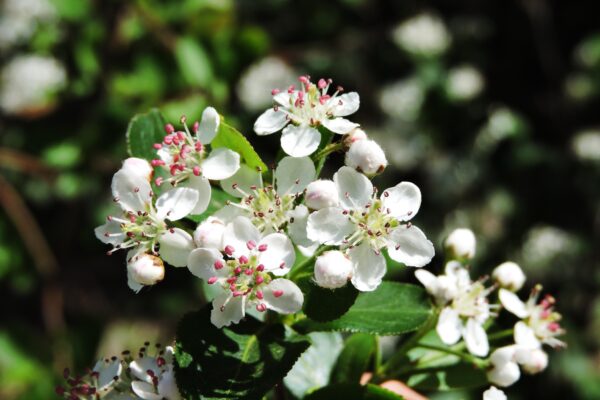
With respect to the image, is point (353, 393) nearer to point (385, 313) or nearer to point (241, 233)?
point (385, 313)

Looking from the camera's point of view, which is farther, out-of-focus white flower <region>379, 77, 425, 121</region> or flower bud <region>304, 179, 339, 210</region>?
out-of-focus white flower <region>379, 77, 425, 121</region>

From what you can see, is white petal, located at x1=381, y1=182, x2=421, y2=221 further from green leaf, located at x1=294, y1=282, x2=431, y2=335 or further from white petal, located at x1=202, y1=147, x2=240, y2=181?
white petal, located at x1=202, y1=147, x2=240, y2=181

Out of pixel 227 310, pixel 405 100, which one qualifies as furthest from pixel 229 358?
pixel 405 100

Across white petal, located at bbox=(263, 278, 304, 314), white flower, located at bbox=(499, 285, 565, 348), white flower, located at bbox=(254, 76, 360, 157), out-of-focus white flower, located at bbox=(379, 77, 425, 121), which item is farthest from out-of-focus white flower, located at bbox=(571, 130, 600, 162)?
white petal, located at bbox=(263, 278, 304, 314)

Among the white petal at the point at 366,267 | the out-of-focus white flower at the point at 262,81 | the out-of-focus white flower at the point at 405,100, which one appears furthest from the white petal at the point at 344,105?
the out-of-focus white flower at the point at 405,100

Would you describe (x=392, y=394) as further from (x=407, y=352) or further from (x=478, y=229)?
(x=478, y=229)

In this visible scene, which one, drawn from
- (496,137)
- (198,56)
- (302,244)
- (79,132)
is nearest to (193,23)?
(198,56)

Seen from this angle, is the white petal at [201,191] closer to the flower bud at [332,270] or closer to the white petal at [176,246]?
the white petal at [176,246]
